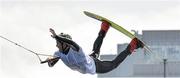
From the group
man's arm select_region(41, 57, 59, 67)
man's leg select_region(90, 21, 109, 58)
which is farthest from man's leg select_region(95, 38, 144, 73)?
man's arm select_region(41, 57, 59, 67)

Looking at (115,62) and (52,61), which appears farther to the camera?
(115,62)

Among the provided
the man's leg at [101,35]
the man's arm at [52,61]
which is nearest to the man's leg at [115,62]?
the man's leg at [101,35]

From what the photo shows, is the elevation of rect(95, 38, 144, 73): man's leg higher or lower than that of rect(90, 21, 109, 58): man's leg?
lower

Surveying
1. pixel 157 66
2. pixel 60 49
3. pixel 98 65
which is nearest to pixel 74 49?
pixel 60 49

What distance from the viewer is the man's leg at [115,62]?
28.2 m

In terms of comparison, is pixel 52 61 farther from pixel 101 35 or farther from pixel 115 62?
pixel 101 35

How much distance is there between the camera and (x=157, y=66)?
7731 inches

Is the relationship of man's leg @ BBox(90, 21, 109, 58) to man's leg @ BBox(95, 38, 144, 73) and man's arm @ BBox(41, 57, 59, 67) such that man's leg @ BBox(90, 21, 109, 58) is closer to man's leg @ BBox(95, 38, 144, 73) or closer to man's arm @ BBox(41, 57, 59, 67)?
man's leg @ BBox(95, 38, 144, 73)

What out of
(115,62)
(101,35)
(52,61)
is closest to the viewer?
(52,61)

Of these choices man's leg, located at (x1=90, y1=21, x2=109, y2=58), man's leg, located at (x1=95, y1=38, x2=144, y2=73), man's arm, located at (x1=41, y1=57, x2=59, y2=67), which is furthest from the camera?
man's leg, located at (x1=90, y1=21, x2=109, y2=58)

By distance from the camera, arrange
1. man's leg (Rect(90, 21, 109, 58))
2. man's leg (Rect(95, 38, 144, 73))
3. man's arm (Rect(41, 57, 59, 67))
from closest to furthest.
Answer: man's arm (Rect(41, 57, 59, 67))
man's leg (Rect(95, 38, 144, 73))
man's leg (Rect(90, 21, 109, 58))

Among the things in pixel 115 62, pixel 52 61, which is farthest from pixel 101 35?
pixel 52 61

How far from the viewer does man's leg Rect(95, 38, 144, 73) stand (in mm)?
28219

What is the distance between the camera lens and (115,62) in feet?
95.1
